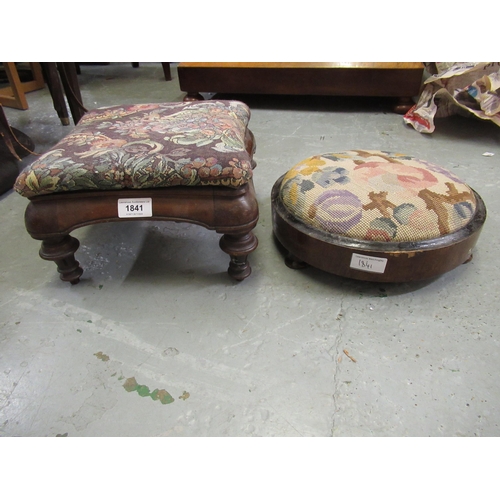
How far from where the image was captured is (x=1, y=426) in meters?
0.88

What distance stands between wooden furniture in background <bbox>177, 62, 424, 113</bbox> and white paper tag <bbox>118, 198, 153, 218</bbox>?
1858 millimetres

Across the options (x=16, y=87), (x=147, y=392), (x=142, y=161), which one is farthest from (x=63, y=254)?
(x=16, y=87)

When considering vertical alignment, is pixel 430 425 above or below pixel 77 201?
below

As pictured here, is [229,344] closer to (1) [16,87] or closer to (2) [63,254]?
(2) [63,254]

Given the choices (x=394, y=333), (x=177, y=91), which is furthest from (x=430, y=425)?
(x=177, y=91)

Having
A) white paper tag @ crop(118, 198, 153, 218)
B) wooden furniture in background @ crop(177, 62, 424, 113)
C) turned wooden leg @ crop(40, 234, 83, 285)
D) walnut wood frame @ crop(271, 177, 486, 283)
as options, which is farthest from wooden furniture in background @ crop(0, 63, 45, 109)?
walnut wood frame @ crop(271, 177, 486, 283)

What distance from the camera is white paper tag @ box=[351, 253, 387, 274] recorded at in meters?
1.06

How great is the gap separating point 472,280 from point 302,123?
5.23ft

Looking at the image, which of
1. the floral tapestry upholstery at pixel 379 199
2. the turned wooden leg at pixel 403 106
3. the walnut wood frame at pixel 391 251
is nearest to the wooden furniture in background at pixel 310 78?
the turned wooden leg at pixel 403 106

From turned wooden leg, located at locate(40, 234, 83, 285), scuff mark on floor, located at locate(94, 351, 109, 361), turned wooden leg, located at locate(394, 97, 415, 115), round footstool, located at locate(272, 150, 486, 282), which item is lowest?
scuff mark on floor, located at locate(94, 351, 109, 361)

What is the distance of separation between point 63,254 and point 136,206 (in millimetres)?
299

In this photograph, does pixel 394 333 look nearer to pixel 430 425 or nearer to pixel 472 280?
pixel 430 425

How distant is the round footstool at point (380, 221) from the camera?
41.3 inches

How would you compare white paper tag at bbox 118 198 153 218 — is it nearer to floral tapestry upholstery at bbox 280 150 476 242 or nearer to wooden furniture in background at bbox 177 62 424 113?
floral tapestry upholstery at bbox 280 150 476 242
